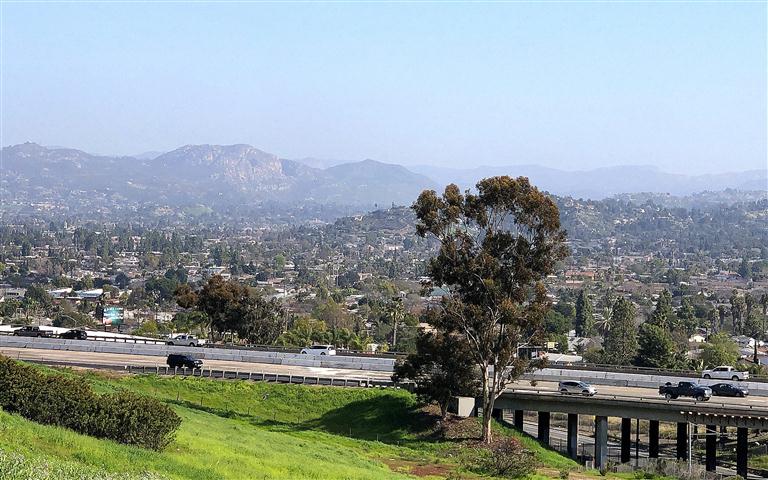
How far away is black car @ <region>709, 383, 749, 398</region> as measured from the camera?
55.2 meters

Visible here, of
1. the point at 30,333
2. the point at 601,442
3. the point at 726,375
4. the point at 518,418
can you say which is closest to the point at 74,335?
the point at 30,333

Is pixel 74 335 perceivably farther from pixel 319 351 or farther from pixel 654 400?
pixel 654 400

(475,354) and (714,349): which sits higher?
(475,354)

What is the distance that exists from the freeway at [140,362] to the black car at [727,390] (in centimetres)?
1861

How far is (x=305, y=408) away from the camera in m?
52.8

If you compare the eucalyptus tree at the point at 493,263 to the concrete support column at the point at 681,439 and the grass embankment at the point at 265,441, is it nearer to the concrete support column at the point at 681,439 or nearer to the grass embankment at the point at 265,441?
the grass embankment at the point at 265,441

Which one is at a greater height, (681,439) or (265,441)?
(265,441)

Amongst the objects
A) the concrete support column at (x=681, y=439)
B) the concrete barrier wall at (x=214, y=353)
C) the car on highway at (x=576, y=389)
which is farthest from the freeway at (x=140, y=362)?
the concrete support column at (x=681, y=439)

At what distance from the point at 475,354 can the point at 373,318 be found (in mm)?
105145

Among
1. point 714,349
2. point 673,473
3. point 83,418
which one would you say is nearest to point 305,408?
point 673,473

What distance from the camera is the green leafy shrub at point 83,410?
28.3 m

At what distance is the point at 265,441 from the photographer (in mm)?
38656

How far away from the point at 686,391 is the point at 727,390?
12.3ft

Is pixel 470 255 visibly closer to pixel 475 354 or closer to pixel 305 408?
pixel 475 354
